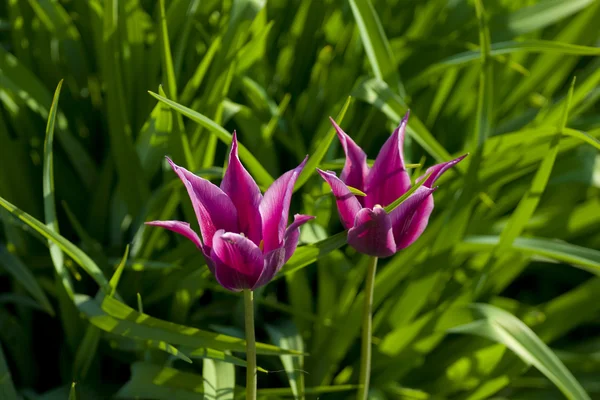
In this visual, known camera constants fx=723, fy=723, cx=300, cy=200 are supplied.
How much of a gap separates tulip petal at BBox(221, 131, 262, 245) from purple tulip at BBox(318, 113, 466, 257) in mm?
62

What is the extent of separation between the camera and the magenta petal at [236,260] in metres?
0.54

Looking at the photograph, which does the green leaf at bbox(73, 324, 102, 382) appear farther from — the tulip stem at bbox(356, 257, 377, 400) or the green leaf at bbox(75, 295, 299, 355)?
the tulip stem at bbox(356, 257, 377, 400)

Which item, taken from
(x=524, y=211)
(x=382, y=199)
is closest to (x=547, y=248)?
(x=524, y=211)

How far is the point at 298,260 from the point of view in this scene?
2.41 ft

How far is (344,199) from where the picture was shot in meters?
0.62

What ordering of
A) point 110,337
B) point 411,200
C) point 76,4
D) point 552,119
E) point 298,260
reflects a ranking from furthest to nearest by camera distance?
point 76,4, point 552,119, point 110,337, point 298,260, point 411,200

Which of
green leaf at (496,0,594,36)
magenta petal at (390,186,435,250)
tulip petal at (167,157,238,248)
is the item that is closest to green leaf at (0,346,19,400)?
tulip petal at (167,157,238,248)

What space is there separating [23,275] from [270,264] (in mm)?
463

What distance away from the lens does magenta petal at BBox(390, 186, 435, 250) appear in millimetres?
623

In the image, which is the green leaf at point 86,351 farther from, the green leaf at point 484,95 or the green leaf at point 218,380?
the green leaf at point 484,95

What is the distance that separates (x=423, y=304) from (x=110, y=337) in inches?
17.2

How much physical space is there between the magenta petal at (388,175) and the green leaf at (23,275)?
0.45 meters

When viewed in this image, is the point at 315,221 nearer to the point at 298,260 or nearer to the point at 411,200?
the point at 298,260

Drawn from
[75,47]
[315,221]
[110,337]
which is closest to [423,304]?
[315,221]
